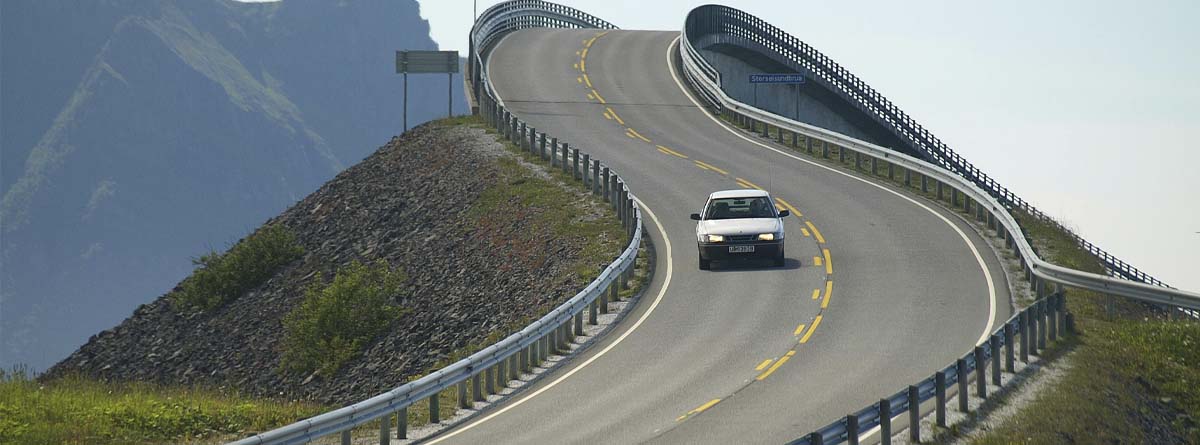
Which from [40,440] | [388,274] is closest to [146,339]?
[388,274]

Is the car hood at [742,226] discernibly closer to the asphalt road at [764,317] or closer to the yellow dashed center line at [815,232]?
the asphalt road at [764,317]

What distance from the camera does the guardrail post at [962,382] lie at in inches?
Answer: 720

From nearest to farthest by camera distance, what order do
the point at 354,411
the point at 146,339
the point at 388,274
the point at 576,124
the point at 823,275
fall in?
1. the point at 354,411
2. the point at 823,275
3. the point at 388,274
4. the point at 146,339
5. the point at 576,124

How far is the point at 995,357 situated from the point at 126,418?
36.3ft

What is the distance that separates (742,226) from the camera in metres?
29.9

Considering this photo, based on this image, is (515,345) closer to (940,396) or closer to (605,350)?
(605,350)

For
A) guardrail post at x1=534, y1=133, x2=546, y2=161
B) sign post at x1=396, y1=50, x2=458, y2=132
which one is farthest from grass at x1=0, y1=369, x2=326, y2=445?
sign post at x1=396, y1=50, x2=458, y2=132

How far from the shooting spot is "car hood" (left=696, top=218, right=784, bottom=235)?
29722 mm

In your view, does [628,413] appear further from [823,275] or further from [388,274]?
[388,274]

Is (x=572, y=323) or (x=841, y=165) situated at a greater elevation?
(x=841, y=165)

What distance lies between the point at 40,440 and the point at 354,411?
377 centimetres

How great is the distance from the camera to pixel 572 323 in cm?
2634

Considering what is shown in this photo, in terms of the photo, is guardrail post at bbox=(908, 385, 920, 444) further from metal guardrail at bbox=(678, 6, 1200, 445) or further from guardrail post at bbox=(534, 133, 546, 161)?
guardrail post at bbox=(534, 133, 546, 161)

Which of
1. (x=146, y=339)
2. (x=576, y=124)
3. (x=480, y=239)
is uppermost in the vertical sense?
(x=576, y=124)
